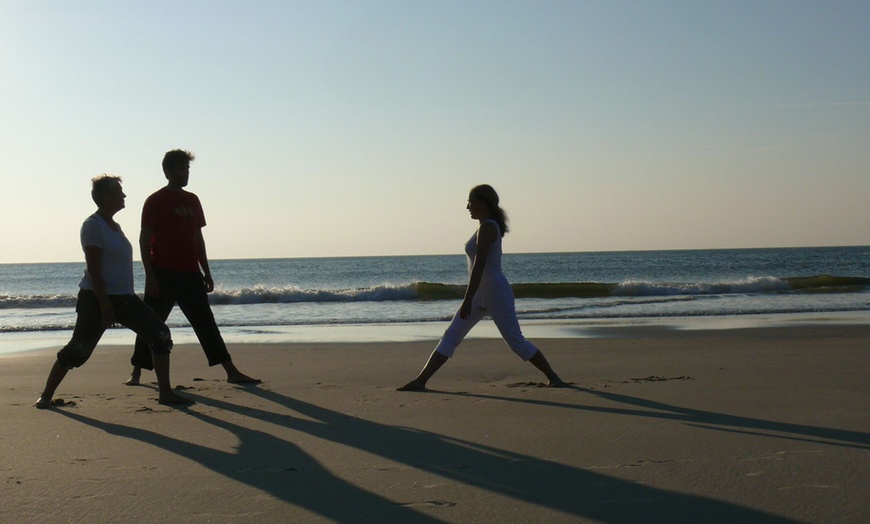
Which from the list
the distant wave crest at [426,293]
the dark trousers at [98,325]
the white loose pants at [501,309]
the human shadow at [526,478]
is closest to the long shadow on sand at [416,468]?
the human shadow at [526,478]

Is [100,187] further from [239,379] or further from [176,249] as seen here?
[239,379]

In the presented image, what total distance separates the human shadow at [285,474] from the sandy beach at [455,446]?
0.01m

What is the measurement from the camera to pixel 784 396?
224 inches

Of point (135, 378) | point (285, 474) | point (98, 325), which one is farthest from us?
point (135, 378)

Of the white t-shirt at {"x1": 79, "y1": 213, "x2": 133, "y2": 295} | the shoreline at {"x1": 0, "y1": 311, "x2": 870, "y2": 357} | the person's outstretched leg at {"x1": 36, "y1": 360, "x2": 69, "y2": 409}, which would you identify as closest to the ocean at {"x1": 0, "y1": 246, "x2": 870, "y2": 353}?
the shoreline at {"x1": 0, "y1": 311, "x2": 870, "y2": 357}

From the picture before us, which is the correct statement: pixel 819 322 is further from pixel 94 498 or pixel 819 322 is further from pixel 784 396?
pixel 94 498

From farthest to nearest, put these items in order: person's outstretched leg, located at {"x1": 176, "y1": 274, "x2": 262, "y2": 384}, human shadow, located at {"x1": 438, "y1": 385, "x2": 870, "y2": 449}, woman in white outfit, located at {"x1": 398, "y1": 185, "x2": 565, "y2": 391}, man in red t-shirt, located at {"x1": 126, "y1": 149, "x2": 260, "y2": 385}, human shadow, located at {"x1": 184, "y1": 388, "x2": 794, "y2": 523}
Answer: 1. person's outstretched leg, located at {"x1": 176, "y1": 274, "x2": 262, "y2": 384}
2. man in red t-shirt, located at {"x1": 126, "y1": 149, "x2": 260, "y2": 385}
3. woman in white outfit, located at {"x1": 398, "y1": 185, "x2": 565, "y2": 391}
4. human shadow, located at {"x1": 438, "y1": 385, "x2": 870, "y2": 449}
5. human shadow, located at {"x1": 184, "y1": 388, "x2": 794, "y2": 523}

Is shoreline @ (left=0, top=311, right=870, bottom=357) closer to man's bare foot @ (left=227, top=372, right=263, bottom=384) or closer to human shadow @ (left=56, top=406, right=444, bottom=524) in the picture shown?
man's bare foot @ (left=227, top=372, right=263, bottom=384)

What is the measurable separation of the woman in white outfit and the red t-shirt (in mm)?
1934

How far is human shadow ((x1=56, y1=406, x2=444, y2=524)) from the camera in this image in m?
3.15

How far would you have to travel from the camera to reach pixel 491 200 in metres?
6.18

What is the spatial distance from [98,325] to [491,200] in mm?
2775

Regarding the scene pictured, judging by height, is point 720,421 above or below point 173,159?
below

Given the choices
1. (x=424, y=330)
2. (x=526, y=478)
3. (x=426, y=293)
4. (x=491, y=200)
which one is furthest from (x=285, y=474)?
(x=426, y=293)
